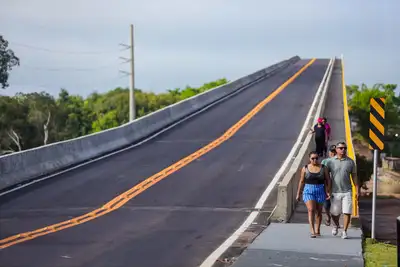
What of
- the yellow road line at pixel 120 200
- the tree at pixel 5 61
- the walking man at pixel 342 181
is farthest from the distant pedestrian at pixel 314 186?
the tree at pixel 5 61

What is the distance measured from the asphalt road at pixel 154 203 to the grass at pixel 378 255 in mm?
2531

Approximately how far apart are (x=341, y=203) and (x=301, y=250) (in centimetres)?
135

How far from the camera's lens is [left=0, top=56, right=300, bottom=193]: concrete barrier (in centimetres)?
2008

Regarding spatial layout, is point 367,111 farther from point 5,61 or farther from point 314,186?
point 314,186

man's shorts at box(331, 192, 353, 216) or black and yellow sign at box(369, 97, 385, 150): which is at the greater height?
black and yellow sign at box(369, 97, 385, 150)

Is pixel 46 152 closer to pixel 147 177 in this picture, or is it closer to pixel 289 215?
pixel 147 177

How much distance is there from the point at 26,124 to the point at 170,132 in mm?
23088

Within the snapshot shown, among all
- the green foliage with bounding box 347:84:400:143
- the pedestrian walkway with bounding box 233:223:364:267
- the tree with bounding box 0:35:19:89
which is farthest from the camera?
the green foliage with bounding box 347:84:400:143

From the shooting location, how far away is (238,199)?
17.5 m

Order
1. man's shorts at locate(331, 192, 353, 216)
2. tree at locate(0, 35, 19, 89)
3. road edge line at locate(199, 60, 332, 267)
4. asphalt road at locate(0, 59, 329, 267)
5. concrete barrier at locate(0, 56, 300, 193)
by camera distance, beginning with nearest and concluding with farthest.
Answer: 1. road edge line at locate(199, 60, 332, 267)
2. asphalt road at locate(0, 59, 329, 267)
3. man's shorts at locate(331, 192, 353, 216)
4. concrete barrier at locate(0, 56, 300, 193)
5. tree at locate(0, 35, 19, 89)

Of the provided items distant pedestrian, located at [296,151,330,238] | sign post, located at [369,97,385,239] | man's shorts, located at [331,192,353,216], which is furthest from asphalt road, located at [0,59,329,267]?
sign post, located at [369,97,385,239]

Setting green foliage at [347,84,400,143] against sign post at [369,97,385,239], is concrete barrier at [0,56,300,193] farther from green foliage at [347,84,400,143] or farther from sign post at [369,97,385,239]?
green foliage at [347,84,400,143]

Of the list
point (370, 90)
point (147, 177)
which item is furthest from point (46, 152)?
point (370, 90)

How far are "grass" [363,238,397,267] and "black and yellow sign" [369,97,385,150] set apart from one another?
1833 mm
